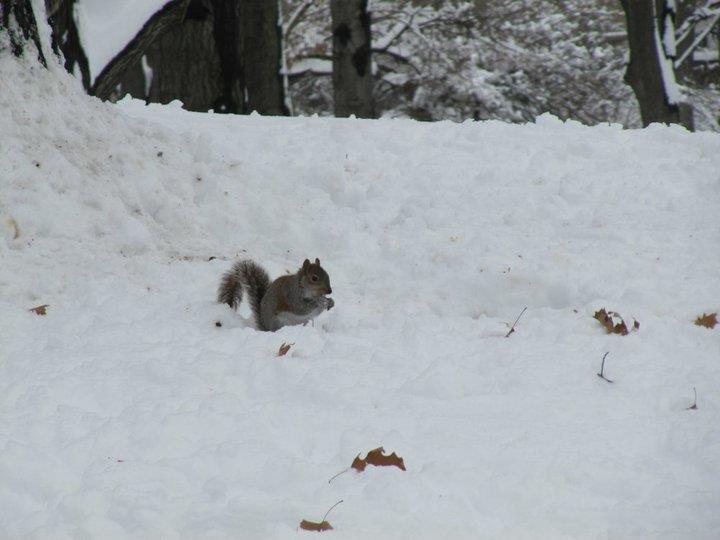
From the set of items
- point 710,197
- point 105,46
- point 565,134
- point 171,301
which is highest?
point 105,46

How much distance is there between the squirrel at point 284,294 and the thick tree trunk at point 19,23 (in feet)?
5.66

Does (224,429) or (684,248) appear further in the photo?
(684,248)

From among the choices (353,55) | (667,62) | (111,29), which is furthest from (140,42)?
(667,62)

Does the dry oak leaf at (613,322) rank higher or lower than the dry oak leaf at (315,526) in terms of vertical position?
higher

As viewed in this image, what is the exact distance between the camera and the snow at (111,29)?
4953mm

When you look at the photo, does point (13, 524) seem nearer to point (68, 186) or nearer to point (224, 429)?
point (224, 429)

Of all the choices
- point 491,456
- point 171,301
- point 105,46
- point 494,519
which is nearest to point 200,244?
point 171,301

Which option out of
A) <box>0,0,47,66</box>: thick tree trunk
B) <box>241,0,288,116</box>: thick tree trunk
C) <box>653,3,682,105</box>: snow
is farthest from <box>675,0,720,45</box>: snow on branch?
<box>0,0,47,66</box>: thick tree trunk

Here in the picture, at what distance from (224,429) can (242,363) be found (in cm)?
55

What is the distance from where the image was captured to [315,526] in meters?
2.05

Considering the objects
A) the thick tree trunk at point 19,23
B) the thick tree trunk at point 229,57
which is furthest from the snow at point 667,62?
the thick tree trunk at point 19,23

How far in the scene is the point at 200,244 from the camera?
4633 mm

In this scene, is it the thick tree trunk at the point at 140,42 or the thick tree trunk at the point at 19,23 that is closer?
the thick tree trunk at the point at 19,23

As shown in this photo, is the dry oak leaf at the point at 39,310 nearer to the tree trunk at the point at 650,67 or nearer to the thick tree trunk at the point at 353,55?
the thick tree trunk at the point at 353,55
